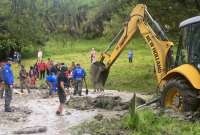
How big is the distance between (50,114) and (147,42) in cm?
412

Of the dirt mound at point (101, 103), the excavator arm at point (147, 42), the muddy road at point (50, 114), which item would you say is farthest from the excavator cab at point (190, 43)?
the dirt mound at point (101, 103)

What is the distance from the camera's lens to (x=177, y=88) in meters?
15.5

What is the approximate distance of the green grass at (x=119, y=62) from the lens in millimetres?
32781

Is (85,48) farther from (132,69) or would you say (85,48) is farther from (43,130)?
(43,130)

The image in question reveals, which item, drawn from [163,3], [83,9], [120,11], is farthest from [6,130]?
[83,9]

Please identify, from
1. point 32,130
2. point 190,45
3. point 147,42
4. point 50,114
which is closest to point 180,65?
point 190,45

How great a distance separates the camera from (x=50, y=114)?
19891 millimetres

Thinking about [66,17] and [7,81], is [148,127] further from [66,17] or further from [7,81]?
[66,17]

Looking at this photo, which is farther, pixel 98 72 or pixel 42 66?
pixel 42 66

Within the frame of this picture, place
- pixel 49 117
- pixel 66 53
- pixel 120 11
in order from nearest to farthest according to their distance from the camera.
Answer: pixel 49 117, pixel 120 11, pixel 66 53

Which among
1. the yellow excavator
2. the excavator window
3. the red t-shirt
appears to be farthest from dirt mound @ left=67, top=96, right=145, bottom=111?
the red t-shirt

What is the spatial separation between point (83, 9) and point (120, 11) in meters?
36.2

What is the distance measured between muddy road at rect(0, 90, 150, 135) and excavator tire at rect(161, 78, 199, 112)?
99.8 inches

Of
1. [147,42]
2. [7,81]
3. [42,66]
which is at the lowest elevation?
[7,81]
